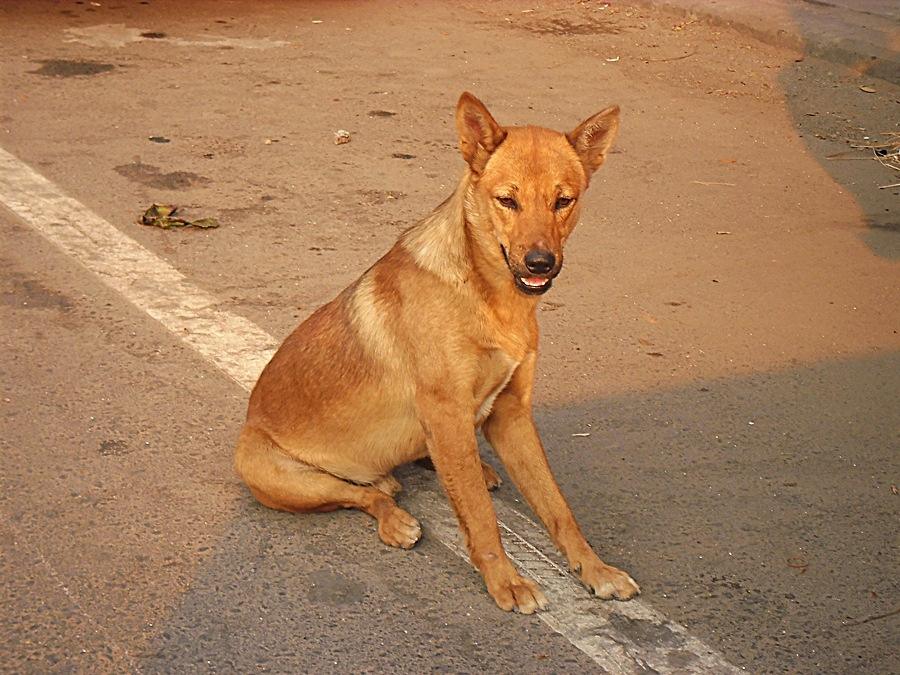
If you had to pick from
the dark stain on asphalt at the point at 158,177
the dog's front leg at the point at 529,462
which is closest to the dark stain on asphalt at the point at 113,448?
the dog's front leg at the point at 529,462

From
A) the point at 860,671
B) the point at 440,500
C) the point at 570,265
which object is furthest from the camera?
the point at 570,265

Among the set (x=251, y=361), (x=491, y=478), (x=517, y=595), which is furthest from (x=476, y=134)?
(x=251, y=361)

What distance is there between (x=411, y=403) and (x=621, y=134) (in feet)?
15.9

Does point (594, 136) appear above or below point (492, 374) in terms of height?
above

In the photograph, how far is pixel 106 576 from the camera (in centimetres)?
350

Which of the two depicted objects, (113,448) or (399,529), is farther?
(113,448)

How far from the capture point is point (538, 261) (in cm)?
352

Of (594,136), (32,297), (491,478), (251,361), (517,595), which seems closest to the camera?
(517,595)

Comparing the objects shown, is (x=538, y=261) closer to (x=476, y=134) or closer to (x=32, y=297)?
(x=476, y=134)

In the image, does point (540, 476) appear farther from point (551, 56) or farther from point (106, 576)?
point (551, 56)

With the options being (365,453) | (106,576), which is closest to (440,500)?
(365,453)

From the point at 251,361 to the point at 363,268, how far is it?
3.62 feet

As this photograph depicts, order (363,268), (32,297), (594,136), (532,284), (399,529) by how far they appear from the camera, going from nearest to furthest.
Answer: (532,284) → (399,529) → (594,136) → (32,297) → (363,268)

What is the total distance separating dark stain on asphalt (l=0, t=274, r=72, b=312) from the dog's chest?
7.53ft
